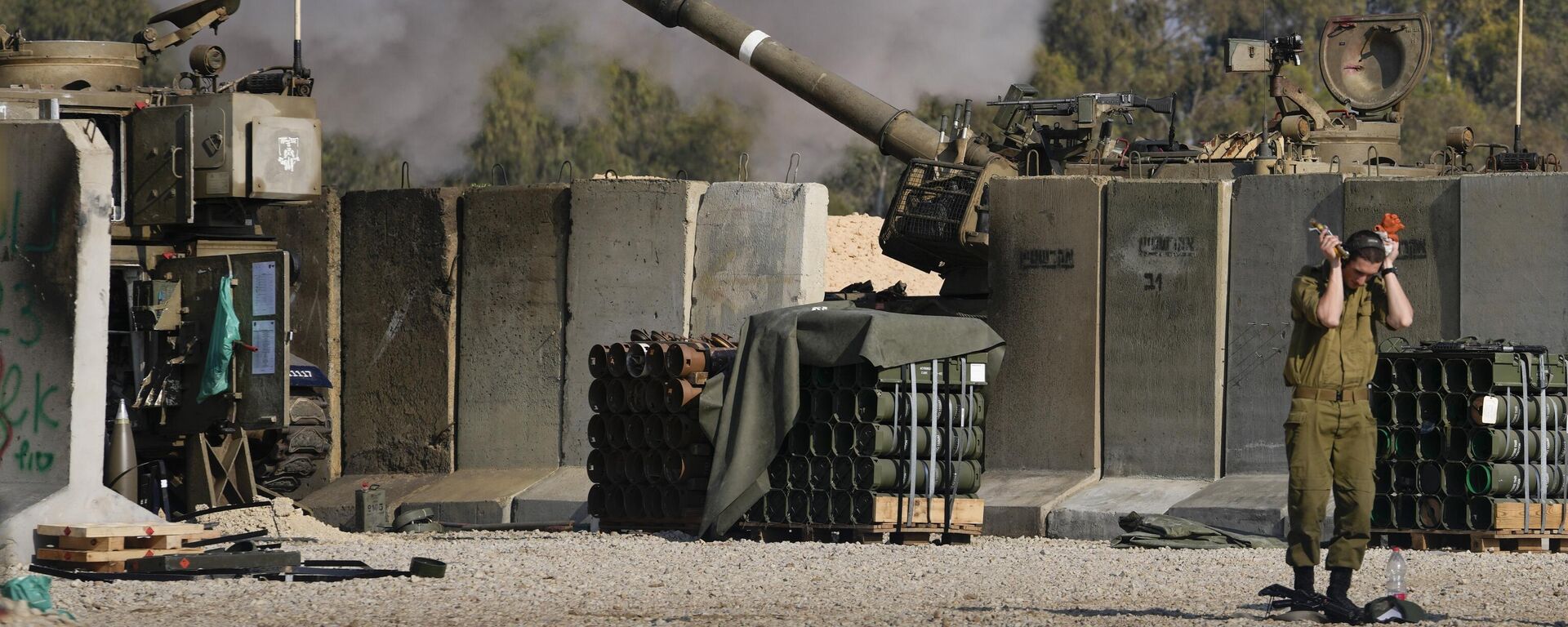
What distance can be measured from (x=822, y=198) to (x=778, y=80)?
4.10 meters

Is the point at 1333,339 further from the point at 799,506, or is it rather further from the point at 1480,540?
the point at 799,506

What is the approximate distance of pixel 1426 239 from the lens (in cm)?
1466

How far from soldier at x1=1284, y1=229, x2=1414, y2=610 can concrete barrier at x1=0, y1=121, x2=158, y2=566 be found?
6174mm

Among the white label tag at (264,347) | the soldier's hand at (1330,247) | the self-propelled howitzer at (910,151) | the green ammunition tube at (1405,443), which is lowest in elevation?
the green ammunition tube at (1405,443)

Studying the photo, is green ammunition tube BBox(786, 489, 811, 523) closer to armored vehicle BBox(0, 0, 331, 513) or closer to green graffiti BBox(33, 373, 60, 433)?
armored vehicle BBox(0, 0, 331, 513)

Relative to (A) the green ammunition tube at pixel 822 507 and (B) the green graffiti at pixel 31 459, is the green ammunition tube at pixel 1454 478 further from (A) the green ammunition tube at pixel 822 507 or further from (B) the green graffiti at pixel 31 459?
(B) the green graffiti at pixel 31 459

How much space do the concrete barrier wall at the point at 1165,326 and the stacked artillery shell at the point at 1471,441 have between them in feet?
5.56

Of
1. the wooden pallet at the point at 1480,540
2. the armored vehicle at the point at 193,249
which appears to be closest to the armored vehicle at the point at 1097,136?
the wooden pallet at the point at 1480,540

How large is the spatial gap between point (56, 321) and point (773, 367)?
14.3ft

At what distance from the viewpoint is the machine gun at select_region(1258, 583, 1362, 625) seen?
894 cm

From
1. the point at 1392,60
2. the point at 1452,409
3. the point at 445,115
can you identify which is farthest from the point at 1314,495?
the point at 445,115

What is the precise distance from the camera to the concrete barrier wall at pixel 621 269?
658 inches

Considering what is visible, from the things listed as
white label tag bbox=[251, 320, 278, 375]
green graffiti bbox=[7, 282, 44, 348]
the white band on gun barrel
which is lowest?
white label tag bbox=[251, 320, 278, 375]

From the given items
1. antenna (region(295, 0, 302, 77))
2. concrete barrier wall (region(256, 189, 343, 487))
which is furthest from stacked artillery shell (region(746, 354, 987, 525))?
concrete barrier wall (region(256, 189, 343, 487))
